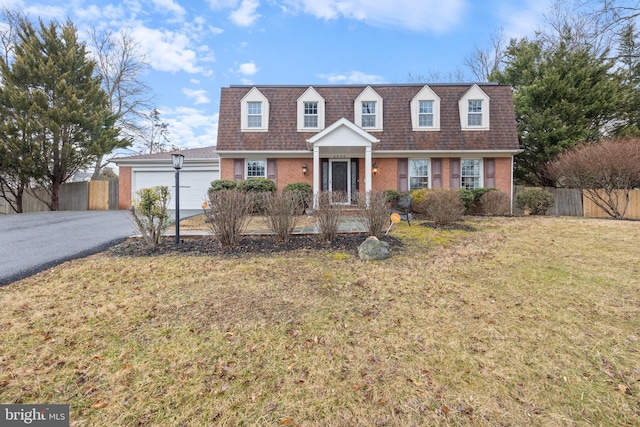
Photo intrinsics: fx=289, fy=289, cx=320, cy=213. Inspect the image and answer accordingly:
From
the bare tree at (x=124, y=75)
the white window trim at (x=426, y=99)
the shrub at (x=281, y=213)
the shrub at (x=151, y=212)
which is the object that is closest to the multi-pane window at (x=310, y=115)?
the white window trim at (x=426, y=99)

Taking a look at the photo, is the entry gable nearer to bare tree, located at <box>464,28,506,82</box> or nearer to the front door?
the front door

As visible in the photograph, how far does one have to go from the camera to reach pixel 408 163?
14.0 m

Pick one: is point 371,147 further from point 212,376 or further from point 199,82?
point 212,376

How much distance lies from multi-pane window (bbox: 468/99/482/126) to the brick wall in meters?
18.6

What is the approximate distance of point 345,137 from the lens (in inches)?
493

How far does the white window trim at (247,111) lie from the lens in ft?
46.1

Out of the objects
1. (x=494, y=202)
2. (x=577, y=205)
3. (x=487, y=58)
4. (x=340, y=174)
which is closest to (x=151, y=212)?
(x=340, y=174)

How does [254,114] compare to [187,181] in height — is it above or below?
above

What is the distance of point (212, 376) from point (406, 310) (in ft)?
7.39

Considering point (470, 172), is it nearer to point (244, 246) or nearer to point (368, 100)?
point (368, 100)

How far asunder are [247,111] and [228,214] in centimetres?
965

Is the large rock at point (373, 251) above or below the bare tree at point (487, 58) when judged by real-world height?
below

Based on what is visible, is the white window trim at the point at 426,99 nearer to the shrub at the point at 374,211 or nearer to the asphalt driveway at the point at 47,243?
the shrub at the point at 374,211

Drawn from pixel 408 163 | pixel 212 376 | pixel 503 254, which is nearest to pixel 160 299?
pixel 212 376
